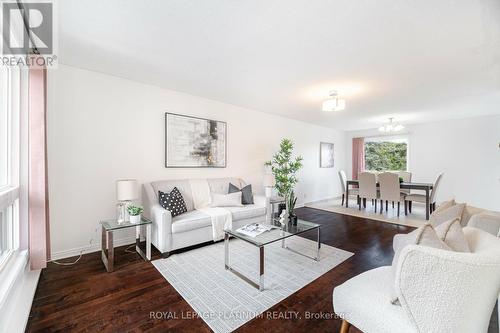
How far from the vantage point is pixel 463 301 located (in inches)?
31.0

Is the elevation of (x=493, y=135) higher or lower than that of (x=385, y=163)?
higher

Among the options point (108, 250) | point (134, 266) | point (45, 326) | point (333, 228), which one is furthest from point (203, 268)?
point (333, 228)

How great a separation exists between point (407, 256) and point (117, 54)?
299 centimetres

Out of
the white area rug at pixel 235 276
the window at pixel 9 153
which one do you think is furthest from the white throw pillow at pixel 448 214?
the window at pixel 9 153

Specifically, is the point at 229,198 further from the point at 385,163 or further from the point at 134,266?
the point at 385,163

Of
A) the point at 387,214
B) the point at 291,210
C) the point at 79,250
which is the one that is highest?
the point at 291,210

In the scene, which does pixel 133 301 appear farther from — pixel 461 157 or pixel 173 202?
pixel 461 157

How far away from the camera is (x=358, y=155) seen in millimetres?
7184

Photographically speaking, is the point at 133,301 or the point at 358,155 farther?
the point at 358,155

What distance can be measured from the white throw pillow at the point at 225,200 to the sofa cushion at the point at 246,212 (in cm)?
11

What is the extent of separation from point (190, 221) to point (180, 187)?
74 centimetres

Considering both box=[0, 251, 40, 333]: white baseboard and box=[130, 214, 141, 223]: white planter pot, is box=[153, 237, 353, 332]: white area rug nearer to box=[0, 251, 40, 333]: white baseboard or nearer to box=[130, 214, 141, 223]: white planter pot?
box=[130, 214, 141, 223]: white planter pot

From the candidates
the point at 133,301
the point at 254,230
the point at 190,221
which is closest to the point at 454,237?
the point at 254,230

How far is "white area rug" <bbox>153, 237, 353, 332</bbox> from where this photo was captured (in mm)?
1688
